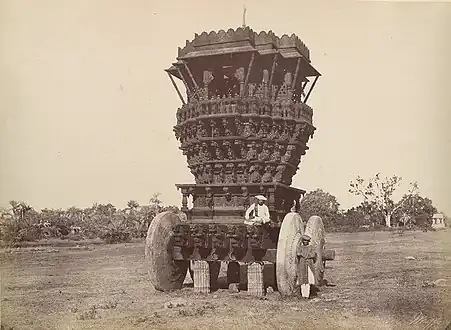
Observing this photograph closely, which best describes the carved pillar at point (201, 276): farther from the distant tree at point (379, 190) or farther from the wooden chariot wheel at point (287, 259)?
the distant tree at point (379, 190)

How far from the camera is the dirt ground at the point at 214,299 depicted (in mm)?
6387

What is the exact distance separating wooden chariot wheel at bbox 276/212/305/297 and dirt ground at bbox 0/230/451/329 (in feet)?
0.61

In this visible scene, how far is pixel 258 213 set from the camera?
6977 millimetres

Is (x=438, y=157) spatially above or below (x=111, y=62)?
below

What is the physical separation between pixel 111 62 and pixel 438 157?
3.82 m

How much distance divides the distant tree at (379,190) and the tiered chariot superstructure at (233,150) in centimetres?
73

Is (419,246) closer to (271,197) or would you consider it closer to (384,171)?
(384,171)

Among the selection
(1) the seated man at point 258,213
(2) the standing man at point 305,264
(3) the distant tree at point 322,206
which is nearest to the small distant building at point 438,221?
(3) the distant tree at point 322,206

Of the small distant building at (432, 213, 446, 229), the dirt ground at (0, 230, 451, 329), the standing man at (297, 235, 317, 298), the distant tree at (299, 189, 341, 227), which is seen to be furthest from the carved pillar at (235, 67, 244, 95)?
the small distant building at (432, 213, 446, 229)

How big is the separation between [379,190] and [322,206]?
116 centimetres

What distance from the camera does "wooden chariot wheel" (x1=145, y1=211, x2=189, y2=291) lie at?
24.0ft

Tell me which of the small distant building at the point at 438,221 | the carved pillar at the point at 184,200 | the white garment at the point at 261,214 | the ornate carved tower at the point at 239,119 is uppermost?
the ornate carved tower at the point at 239,119

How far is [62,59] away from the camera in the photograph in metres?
6.73

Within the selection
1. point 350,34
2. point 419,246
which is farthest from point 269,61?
point 419,246
